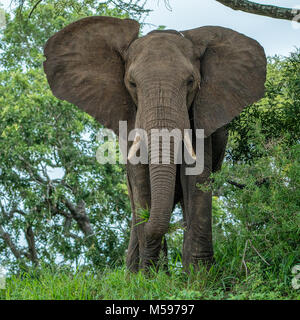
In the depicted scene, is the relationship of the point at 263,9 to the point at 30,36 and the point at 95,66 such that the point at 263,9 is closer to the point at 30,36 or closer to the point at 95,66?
the point at 95,66

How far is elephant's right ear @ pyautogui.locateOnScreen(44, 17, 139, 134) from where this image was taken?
274 inches

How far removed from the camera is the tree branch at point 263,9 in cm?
724

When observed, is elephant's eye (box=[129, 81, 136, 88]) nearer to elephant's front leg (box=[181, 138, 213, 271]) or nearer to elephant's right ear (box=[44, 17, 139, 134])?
elephant's right ear (box=[44, 17, 139, 134])

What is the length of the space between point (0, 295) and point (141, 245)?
1.57 metres

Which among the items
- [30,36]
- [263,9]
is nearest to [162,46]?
[263,9]

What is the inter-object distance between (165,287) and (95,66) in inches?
107

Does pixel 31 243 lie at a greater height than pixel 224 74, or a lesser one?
lesser

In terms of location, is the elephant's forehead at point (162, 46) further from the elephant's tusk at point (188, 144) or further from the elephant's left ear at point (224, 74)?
the elephant's tusk at point (188, 144)

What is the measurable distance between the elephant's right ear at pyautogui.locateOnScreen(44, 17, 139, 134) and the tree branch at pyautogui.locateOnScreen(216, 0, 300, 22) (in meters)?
1.35

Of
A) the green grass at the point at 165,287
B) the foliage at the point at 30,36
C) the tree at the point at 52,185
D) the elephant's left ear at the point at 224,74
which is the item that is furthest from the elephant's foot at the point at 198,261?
the foliage at the point at 30,36

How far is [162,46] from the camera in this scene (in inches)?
251

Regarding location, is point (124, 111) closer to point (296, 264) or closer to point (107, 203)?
point (296, 264)

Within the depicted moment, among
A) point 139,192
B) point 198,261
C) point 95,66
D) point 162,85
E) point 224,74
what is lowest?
point 198,261
